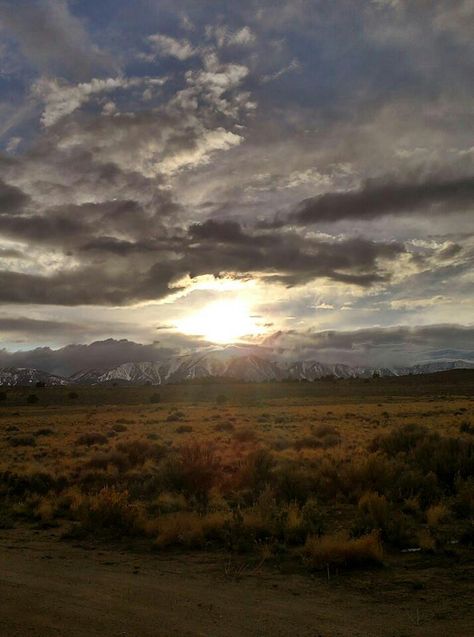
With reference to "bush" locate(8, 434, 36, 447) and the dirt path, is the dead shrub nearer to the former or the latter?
"bush" locate(8, 434, 36, 447)

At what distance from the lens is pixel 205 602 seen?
8.43m

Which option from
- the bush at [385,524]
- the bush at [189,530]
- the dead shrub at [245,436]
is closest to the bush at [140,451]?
the dead shrub at [245,436]

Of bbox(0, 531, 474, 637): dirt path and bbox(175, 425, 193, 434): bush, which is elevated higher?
bbox(0, 531, 474, 637): dirt path

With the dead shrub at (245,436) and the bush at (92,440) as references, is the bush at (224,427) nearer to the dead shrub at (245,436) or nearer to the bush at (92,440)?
the dead shrub at (245,436)

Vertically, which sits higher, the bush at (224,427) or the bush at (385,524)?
the bush at (385,524)

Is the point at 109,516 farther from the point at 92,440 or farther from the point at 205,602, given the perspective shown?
the point at 92,440

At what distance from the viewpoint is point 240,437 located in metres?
31.6

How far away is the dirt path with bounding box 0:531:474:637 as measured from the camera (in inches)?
287

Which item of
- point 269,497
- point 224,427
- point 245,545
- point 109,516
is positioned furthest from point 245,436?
point 245,545

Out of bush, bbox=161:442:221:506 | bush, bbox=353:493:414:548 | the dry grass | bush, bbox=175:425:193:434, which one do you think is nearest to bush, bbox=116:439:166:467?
the dry grass

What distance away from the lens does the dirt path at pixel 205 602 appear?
730 cm

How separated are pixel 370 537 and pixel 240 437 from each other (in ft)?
69.3

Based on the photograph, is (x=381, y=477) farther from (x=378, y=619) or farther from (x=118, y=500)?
(x=378, y=619)

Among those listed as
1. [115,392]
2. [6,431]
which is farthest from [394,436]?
[115,392]
